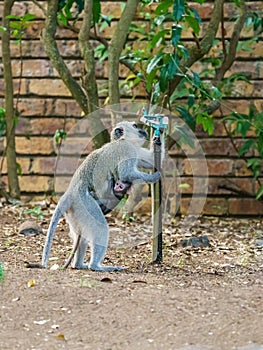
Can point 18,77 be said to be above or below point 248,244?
above

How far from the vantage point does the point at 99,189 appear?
4863 mm

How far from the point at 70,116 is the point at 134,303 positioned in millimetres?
3849

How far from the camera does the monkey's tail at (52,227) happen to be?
4711mm

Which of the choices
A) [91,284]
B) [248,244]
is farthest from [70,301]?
[248,244]

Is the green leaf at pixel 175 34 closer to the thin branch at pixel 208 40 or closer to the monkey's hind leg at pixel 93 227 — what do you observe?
the thin branch at pixel 208 40

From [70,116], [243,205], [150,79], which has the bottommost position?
[243,205]

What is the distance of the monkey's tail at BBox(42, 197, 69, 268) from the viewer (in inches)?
185

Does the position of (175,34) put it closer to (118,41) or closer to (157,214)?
(118,41)

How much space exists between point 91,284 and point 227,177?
11.3 feet

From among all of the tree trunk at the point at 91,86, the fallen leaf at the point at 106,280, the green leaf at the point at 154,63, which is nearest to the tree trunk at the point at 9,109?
the tree trunk at the point at 91,86

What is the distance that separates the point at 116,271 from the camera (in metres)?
4.86

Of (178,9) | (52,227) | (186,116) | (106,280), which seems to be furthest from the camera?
(186,116)

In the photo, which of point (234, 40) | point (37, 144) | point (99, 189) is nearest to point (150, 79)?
point (234, 40)

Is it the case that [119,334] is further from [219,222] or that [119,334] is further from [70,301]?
[219,222]
